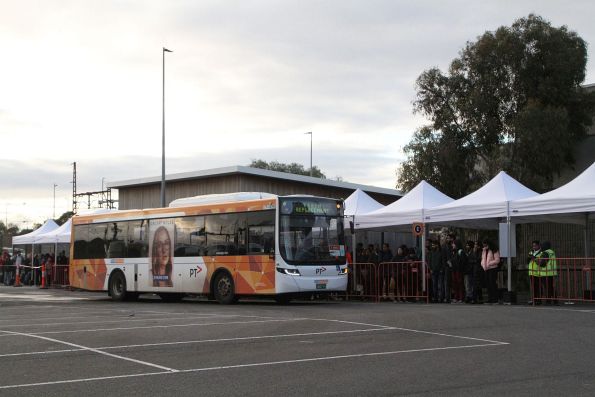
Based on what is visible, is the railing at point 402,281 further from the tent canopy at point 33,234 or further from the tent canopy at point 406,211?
the tent canopy at point 33,234

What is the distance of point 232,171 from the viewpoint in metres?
40.0

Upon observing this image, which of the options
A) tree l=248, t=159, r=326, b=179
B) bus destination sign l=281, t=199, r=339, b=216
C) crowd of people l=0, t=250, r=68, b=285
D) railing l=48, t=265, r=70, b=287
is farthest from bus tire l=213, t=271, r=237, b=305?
tree l=248, t=159, r=326, b=179

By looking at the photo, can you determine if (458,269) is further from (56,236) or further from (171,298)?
(56,236)

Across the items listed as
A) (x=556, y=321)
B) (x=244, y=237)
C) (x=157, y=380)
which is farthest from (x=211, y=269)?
(x=157, y=380)

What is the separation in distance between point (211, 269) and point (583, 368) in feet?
48.6

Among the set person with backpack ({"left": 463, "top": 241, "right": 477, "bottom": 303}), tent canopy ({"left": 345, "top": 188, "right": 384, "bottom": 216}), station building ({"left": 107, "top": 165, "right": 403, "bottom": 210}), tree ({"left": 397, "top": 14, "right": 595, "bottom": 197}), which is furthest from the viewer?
station building ({"left": 107, "top": 165, "right": 403, "bottom": 210})

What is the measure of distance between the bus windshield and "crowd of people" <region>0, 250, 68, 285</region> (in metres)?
21.3

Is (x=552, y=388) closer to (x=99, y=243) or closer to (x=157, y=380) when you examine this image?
(x=157, y=380)

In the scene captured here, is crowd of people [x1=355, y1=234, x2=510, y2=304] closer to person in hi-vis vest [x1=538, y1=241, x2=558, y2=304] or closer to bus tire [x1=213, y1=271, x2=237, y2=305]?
person in hi-vis vest [x1=538, y1=241, x2=558, y2=304]

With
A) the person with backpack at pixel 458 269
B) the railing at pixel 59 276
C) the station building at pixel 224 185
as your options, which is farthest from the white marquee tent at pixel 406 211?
the railing at pixel 59 276

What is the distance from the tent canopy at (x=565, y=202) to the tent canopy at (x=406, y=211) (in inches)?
132

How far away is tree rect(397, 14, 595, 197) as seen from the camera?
31438 millimetres

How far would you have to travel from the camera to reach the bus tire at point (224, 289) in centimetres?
2194

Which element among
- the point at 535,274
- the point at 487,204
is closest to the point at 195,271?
the point at 487,204
